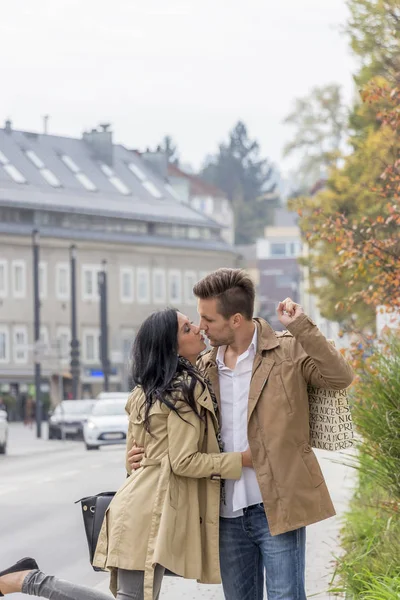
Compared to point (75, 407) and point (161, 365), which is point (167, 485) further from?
point (75, 407)

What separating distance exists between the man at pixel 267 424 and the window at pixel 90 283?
8871 cm

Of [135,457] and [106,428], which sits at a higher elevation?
[135,457]

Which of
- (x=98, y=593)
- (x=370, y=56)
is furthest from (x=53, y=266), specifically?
(x=98, y=593)

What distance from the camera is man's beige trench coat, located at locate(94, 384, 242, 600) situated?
5.45 meters

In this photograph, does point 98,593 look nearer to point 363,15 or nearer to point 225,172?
point 363,15

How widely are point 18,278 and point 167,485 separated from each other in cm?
8508

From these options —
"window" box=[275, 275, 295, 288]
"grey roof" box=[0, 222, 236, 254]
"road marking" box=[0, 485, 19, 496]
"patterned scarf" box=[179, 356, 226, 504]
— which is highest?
"grey roof" box=[0, 222, 236, 254]

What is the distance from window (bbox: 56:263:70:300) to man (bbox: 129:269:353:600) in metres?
87.0

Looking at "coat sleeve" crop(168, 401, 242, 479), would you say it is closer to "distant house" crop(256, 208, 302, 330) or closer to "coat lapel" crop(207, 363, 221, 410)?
"coat lapel" crop(207, 363, 221, 410)

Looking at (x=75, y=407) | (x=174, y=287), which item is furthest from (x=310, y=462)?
(x=174, y=287)

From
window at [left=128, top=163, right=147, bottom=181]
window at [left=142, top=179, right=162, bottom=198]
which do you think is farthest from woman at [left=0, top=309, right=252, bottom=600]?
window at [left=128, top=163, right=147, bottom=181]

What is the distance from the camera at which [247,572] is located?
5.77m

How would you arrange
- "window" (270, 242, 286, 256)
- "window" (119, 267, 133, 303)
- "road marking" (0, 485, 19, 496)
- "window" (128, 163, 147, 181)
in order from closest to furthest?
"road marking" (0, 485, 19, 496) → "window" (119, 267, 133, 303) → "window" (128, 163, 147, 181) → "window" (270, 242, 286, 256)

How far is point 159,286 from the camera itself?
100 metres
